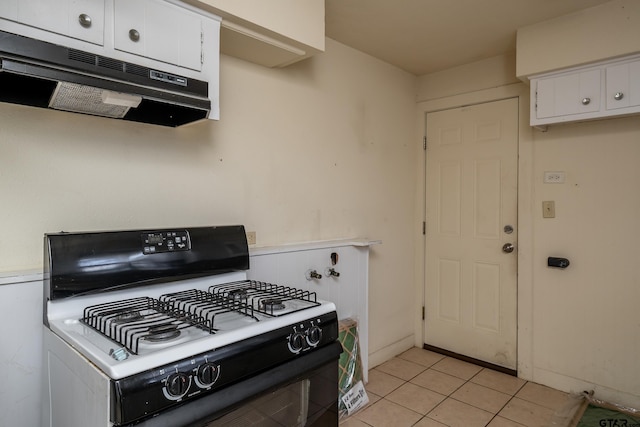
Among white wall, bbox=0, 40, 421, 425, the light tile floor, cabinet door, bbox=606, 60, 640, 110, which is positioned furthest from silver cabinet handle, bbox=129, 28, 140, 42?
cabinet door, bbox=606, 60, 640, 110

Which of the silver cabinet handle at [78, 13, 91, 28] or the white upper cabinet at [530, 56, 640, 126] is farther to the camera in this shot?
the white upper cabinet at [530, 56, 640, 126]

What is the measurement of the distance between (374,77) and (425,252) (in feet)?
5.20

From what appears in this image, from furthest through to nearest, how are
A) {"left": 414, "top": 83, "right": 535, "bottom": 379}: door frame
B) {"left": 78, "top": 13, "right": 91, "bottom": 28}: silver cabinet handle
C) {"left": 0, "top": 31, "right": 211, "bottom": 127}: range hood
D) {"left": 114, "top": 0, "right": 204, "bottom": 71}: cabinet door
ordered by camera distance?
{"left": 414, "top": 83, "right": 535, "bottom": 379}: door frame → {"left": 114, "top": 0, "right": 204, "bottom": 71}: cabinet door → {"left": 78, "top": 13, "right": 91, "bottom": 28}: silver cabinet handle → {"left": 0, "top": 31, "right": 211, "bottom": 127}: range hood

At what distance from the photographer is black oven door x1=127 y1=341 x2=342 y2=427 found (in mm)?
1046

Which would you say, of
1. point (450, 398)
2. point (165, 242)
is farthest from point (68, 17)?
point (450, 398)

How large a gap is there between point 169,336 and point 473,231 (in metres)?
Result: 2.72

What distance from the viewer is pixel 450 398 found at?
2623mm

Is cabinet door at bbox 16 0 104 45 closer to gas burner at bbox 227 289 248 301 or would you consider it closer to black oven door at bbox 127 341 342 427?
gas burner at bbox 227 289 248 301

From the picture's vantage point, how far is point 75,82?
123cm

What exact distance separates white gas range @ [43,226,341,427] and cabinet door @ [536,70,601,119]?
2.08 meters

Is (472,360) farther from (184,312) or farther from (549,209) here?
(184,312)

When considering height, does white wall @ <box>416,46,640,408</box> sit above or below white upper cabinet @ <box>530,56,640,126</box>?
below

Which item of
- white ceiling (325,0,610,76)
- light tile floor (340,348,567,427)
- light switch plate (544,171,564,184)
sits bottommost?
light tile floor (340,348,567,427)

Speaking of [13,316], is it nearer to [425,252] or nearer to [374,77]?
[374,77]
